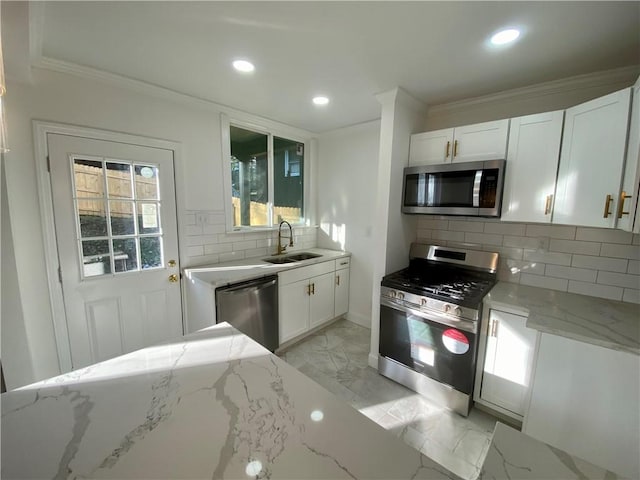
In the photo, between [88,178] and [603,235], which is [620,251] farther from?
[88,178]

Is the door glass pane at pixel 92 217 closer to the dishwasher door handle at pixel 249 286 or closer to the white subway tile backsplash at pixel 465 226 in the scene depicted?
the dishwasher door handle at pixel 249 286

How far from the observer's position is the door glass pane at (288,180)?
10.7ft

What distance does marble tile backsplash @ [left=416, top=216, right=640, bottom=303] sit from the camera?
5.87 feet

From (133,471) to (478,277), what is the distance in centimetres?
245

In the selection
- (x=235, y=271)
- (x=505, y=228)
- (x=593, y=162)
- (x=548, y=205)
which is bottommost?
(x=235, y=271)

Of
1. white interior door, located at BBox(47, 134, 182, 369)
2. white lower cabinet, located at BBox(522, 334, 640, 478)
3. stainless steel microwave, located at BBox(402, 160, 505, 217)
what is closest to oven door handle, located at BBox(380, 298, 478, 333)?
white lower cabinet, located at BBox(522, 334, 640, 478)

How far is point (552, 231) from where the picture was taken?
6.59ft

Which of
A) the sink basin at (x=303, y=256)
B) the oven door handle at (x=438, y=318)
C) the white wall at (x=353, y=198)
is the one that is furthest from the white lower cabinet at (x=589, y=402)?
the sink basin at (x=303, y=256)

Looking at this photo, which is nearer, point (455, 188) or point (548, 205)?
point (548, 205)

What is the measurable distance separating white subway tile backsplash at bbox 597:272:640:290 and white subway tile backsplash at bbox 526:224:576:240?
0.32 meters

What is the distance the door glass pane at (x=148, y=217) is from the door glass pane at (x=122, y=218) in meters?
0.06

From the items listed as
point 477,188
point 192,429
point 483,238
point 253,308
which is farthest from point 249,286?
point 483,238

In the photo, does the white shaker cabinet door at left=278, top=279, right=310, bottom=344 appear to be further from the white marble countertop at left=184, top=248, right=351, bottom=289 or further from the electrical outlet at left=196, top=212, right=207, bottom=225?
the electrical outlet at left=196, top=212, right=207, bottom=225

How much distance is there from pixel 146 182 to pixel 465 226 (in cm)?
281
